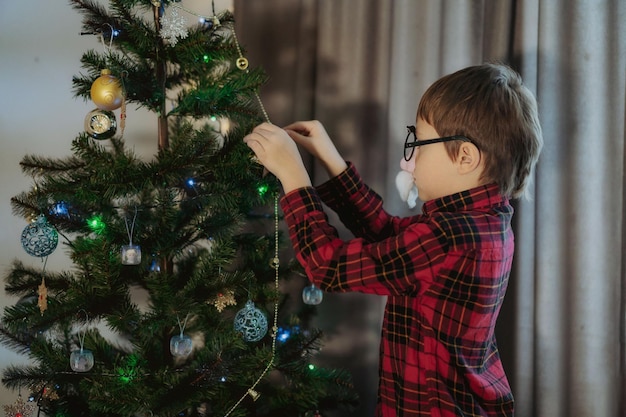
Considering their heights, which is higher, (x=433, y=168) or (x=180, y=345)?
(x=433, y=168)

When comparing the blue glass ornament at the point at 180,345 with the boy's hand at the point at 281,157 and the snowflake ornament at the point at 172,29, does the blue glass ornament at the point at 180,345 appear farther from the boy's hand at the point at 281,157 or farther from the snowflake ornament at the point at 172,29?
the snowflake ornament at the point at 172,29

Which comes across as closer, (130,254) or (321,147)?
(130,254)

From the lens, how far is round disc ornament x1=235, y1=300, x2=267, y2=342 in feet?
4.17

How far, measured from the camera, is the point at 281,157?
117 centimetres

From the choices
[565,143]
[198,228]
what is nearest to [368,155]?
[565,143]

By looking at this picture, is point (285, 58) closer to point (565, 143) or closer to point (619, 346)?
point (565, 143)

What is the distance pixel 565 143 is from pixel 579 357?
0.56 m

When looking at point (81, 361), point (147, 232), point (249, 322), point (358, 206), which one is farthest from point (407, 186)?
point (81, 361)

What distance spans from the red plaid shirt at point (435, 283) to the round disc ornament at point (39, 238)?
0.51 metres

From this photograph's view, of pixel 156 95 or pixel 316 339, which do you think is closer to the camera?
Result: pixel 156 95

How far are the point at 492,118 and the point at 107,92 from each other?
756 millimetres

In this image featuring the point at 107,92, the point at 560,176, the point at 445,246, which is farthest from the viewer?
the point at 560,176

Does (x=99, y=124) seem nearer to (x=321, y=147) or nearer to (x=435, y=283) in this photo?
(x=321, y=147)

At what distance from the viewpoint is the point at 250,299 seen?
4.33 ft
